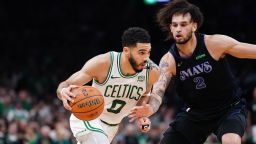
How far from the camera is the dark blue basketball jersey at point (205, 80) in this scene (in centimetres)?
665

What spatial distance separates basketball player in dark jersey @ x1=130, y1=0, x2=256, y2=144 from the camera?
261 inches

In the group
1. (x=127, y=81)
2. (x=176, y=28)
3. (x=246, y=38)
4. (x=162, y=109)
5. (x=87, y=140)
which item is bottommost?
(x=162, y=109)

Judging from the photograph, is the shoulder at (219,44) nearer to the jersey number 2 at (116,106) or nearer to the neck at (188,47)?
the neck at (188,47)

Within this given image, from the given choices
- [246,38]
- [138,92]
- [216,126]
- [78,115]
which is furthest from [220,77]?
[246,38]

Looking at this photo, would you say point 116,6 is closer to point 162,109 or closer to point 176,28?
point 162,109

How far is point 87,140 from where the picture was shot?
7.12 m

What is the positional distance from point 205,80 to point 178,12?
82 centimetres

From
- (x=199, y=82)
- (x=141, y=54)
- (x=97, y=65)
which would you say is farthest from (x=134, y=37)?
(x=199, y=82)

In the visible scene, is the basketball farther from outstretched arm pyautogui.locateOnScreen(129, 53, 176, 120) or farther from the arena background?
the arena background

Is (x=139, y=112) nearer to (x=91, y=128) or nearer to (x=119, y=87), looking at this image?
(x=119, y=87)

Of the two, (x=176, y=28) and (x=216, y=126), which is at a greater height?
(x=176, y=28)

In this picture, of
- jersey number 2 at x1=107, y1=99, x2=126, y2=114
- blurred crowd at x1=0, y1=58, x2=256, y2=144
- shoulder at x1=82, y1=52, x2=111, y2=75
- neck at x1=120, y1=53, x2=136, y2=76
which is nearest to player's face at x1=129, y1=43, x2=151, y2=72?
neck at x1=120, y1=53, x2=136, y2=76

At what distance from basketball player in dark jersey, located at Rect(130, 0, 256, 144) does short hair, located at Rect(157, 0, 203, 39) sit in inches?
0.6

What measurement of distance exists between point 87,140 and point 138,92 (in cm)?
81
